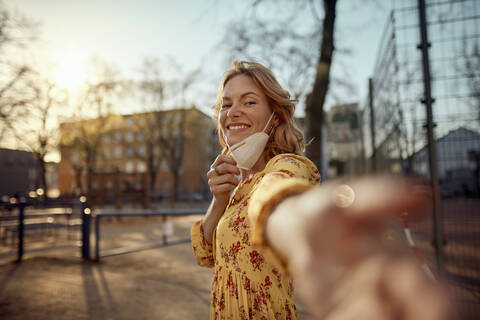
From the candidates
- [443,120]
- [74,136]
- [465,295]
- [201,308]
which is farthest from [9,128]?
[74,136]

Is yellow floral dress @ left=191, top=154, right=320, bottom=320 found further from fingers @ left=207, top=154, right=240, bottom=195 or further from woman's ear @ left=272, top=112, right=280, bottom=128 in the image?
woman's ear @ left=272, top=112, right=280, bottom=128

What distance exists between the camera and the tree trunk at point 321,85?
600 centimetres

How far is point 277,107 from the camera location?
159 centimetres

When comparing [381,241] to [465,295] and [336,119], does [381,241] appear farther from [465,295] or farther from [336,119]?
[336,119]

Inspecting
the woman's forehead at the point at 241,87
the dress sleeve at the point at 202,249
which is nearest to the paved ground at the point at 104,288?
the dress sleeve at the point at 202,249

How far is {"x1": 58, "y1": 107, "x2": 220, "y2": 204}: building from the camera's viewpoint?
2178 cm

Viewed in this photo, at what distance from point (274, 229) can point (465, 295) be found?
4.85 meters

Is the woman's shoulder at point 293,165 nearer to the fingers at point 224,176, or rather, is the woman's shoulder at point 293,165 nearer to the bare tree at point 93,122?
the fingers at point 224,176

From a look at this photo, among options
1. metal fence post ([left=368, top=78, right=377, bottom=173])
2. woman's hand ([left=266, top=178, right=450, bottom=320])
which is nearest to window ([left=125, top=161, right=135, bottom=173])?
metal fence post ([left=368, top=78, right=377, bottom=173])

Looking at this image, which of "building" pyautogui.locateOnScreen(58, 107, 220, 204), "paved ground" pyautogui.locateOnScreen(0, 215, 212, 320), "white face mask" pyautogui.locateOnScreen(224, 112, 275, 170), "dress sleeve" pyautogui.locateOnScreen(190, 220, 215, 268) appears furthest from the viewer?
"building" pyautogui.locateOnScreen(58, 107, 220, 204)

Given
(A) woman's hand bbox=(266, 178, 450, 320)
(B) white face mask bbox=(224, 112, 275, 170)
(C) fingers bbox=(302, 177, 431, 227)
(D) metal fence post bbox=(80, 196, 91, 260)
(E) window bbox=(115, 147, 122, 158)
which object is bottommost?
(D) metal fence post bbox=(80, 196, 91, 260)

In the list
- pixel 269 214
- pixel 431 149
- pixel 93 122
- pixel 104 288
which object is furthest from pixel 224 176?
pixel 93 122

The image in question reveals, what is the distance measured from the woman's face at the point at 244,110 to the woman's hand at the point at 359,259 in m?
1.11

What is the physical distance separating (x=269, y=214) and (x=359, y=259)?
214mm
